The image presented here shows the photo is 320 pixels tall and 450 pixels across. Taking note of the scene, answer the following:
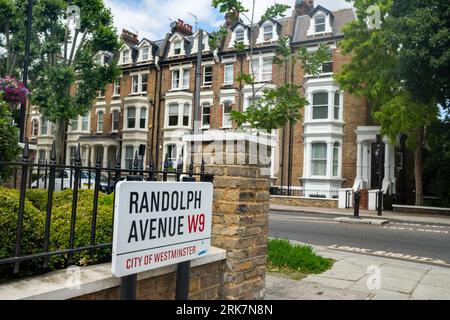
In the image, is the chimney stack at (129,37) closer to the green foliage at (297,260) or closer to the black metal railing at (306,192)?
the black metal railing at (306,192)

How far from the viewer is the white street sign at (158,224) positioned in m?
2.42

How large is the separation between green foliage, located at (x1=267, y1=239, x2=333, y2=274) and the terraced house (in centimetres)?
1317

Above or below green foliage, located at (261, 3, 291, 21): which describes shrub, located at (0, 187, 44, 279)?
below

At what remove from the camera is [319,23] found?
88.9ft

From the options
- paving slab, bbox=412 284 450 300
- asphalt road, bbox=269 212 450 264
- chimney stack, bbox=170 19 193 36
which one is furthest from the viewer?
chimney stack, bbox=170 19 193 36

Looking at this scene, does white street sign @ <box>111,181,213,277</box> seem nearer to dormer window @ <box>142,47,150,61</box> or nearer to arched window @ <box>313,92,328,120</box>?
arched window @ <box>313,92,328,120</box>

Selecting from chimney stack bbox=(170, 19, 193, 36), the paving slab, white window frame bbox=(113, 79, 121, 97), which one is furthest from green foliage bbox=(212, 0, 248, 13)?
white window frame bbox=(113, 79, 121, 97)

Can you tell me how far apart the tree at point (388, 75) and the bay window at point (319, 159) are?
4804mm

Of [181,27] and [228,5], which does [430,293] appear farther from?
[181,27]

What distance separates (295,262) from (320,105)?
20.3 m

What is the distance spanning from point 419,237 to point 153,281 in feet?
34.7

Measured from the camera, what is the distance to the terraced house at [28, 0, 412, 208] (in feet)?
81.3

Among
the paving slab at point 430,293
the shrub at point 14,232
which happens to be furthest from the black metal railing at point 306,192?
the shrub at point 14,232

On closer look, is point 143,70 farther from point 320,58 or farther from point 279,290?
point 279,290
